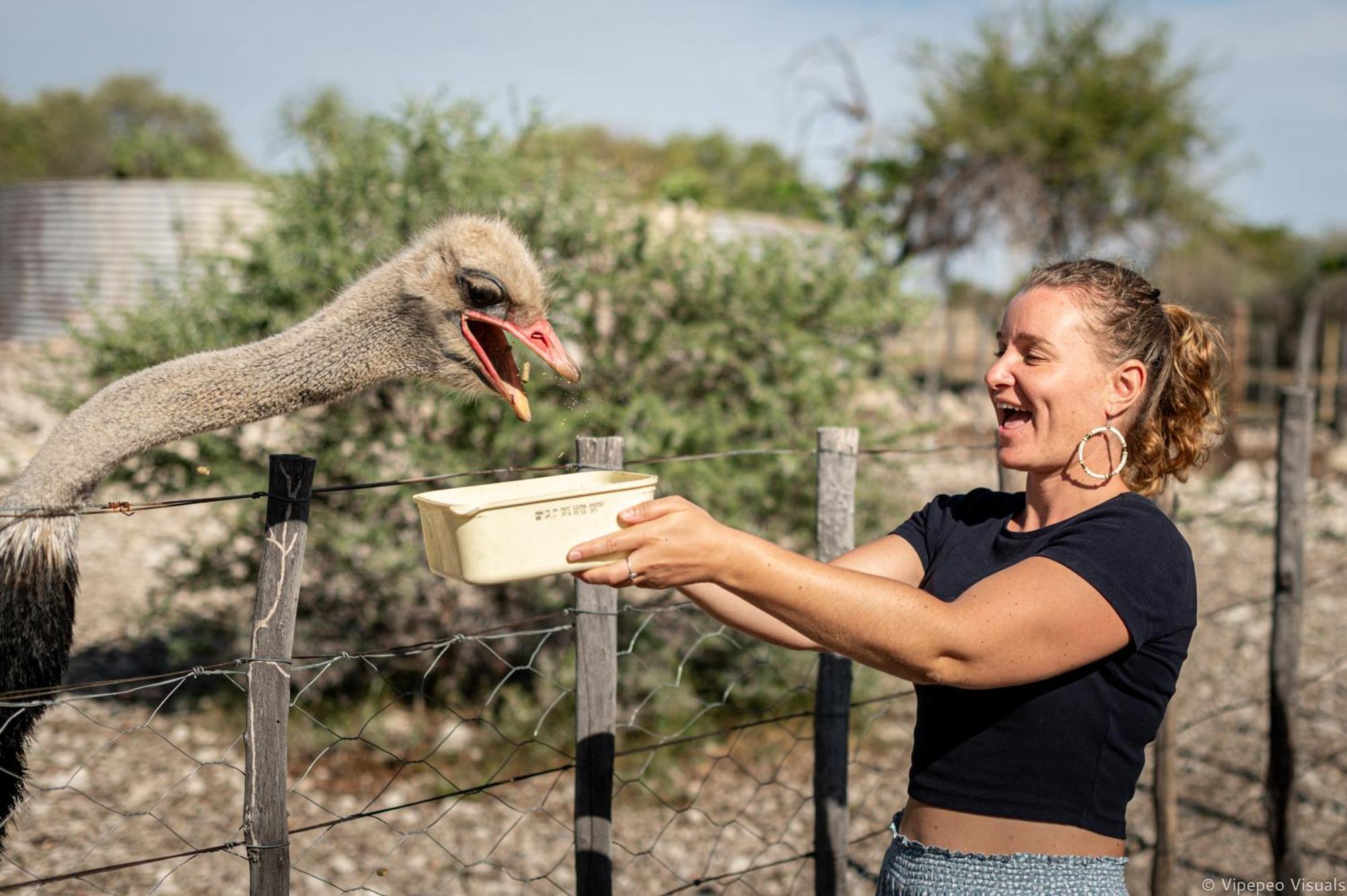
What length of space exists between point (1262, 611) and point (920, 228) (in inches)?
390

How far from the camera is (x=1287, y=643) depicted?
343 centimetres

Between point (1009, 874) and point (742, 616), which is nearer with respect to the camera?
point (1009, 874)

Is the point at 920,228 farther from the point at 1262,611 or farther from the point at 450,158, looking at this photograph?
the point at 450,158

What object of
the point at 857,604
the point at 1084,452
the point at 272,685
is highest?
the point at 1084,452

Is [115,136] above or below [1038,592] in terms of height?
above

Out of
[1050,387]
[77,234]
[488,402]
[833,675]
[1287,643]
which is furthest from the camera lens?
[77,234]

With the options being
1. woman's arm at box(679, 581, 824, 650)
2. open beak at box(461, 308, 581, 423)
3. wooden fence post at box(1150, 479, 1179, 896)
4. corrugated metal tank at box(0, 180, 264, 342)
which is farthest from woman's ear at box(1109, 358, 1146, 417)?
corrugated metal tank at box(0, 180, 264, 342)

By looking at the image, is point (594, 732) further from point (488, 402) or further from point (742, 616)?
point (488, 402)

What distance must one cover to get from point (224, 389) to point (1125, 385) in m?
1.50

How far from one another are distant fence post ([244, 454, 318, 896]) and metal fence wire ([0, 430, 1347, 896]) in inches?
55.4

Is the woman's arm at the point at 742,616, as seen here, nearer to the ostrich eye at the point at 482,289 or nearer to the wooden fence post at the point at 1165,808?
the ostrich eye at the point at 482,289

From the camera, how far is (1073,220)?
16234mm

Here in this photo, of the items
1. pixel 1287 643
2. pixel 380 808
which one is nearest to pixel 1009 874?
pixel 380 808

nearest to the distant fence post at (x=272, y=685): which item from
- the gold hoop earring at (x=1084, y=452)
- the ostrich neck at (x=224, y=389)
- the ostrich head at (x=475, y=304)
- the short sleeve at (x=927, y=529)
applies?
the ostrich neck at (x=224, y=389)
